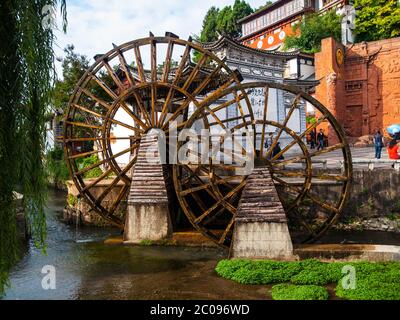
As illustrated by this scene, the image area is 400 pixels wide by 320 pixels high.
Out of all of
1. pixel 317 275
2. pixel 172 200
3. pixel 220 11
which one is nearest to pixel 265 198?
pixel 317 275

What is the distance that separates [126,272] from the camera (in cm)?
816

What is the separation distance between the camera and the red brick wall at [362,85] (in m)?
25.9

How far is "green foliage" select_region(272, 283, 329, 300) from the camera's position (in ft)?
20.2

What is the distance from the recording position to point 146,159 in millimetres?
10688

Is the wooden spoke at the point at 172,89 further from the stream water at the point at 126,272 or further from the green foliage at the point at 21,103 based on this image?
the green foliage at the point at 21,103

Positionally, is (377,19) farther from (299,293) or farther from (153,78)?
(299,293)

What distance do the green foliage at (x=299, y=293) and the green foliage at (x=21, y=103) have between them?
4.13 meters

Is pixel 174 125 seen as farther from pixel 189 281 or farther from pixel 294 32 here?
pixel 294 32

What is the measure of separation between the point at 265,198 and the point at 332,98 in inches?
805

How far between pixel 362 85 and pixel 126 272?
2406 cm

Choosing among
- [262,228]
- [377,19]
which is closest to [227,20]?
[377,19]

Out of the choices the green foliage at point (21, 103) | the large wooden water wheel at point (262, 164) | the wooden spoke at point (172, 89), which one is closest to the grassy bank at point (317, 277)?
the large wooden water wheel at point (262, 164)

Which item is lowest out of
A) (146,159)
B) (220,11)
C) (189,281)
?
(189,281)

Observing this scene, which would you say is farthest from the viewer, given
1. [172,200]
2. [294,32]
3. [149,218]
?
[294,32]
